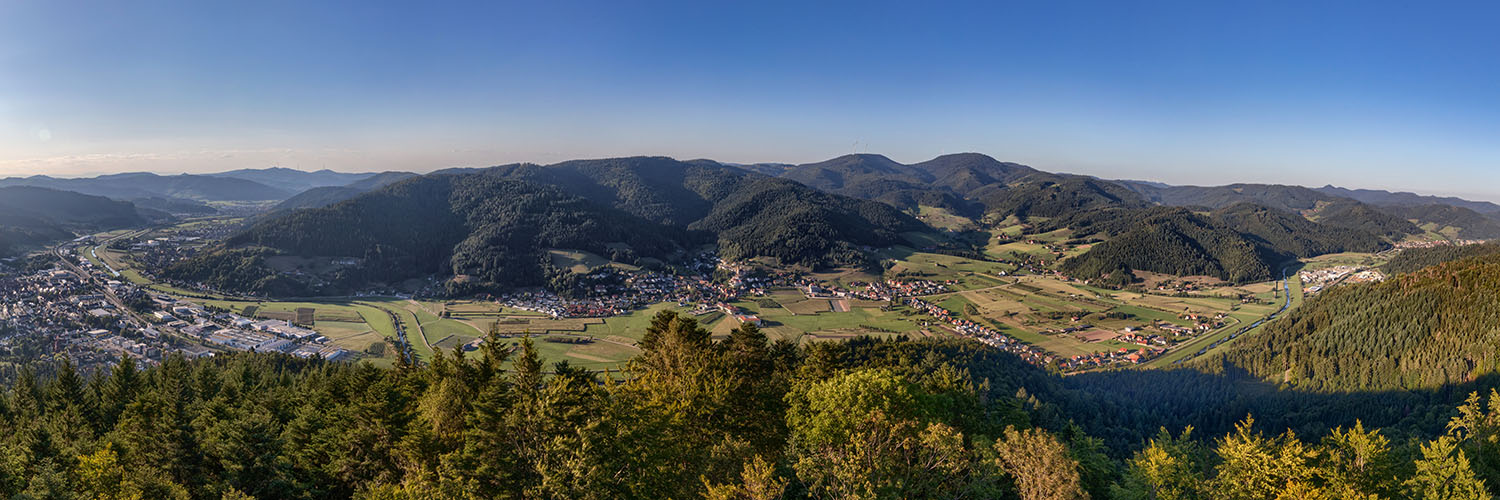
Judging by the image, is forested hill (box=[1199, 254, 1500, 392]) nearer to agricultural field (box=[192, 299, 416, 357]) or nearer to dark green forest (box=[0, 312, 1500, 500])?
dark green forest (box=[0, 312, 1500, 500])

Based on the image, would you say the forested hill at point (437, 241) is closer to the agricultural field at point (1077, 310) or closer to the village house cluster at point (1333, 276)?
the agricultural field at point (1077, 310)

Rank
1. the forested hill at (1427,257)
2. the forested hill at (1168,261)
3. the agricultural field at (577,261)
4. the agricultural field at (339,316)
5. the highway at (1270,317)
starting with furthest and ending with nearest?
the forested hill at (1168,261) < the forested hill at (1427,257) < the agricultural field at (577,261) < the highway at (1270,317) < the agricultural field at (339,316)

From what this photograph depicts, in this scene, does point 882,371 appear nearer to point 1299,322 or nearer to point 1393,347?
point 1393,347

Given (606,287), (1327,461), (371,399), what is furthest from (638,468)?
(606,287)

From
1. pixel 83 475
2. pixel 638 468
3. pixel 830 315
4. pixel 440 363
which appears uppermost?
pixel 440 363

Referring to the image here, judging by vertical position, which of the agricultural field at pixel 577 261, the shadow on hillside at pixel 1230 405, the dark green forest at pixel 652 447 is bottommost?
the shadow on hillside at pixel 1230 405

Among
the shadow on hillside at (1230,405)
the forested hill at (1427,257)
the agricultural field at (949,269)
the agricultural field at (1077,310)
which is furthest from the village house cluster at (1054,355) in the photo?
the forested hill at (1427,257)
